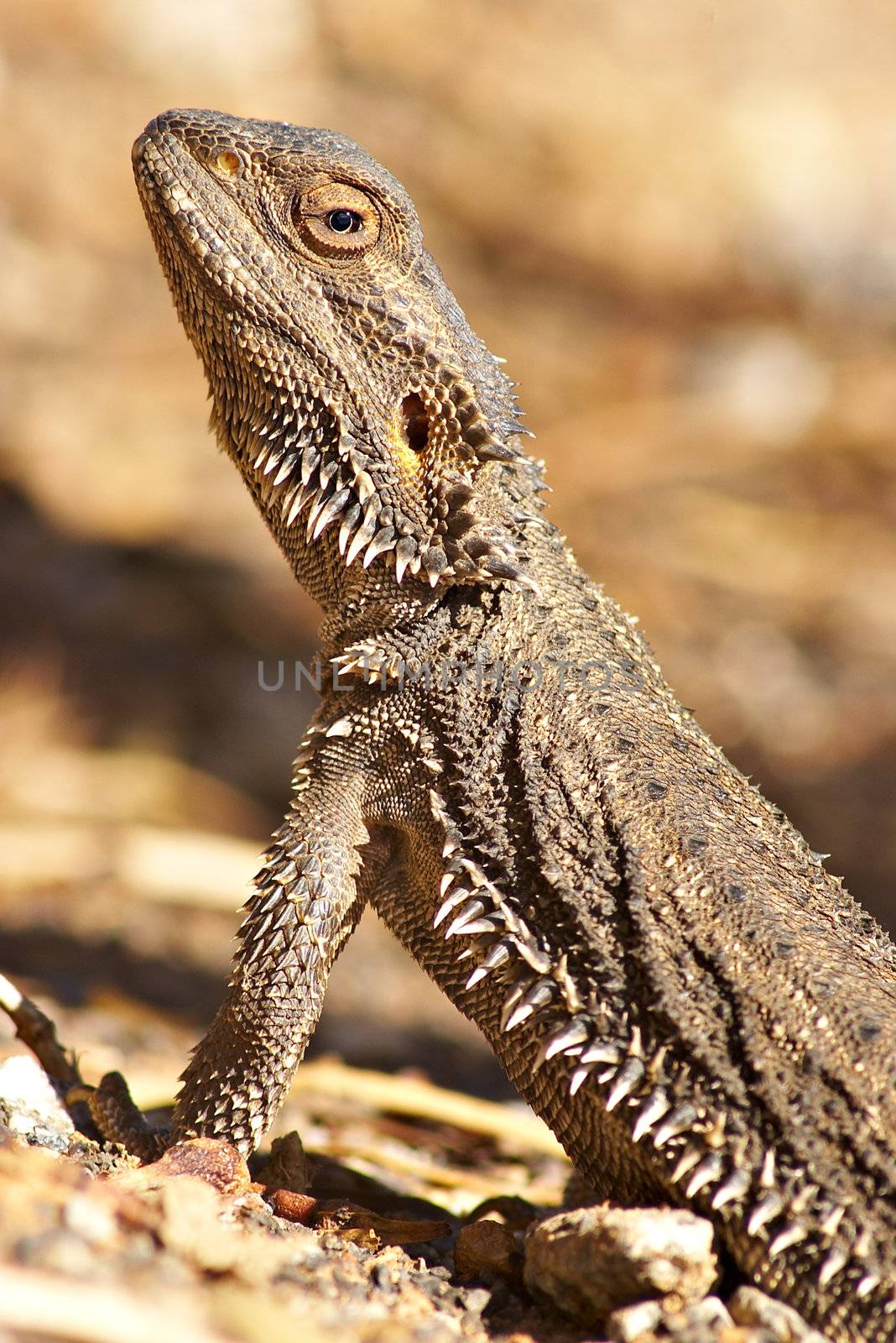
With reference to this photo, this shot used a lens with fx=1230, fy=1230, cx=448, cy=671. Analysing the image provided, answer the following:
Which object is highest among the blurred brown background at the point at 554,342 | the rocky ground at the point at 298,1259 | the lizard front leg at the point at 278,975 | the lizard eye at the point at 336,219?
the blurred brown background at the point at 554,342

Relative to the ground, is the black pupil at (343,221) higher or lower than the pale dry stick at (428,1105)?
higher

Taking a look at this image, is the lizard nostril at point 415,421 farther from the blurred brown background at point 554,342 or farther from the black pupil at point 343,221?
the blurred brown background at point 554,342

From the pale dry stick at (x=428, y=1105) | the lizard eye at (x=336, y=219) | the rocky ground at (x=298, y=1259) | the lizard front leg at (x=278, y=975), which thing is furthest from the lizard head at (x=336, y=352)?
the pale dry stick at (x=428, y=1105)

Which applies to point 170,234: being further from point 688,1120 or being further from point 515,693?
point 688,1120

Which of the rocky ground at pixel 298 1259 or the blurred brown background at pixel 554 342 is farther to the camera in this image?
the blurred brown background at pixel 554 342

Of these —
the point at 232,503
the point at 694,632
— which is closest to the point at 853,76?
the point at 694,632

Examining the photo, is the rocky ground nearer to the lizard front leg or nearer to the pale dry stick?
the lizard front leg

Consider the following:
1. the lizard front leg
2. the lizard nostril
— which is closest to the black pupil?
the lizard nostril
